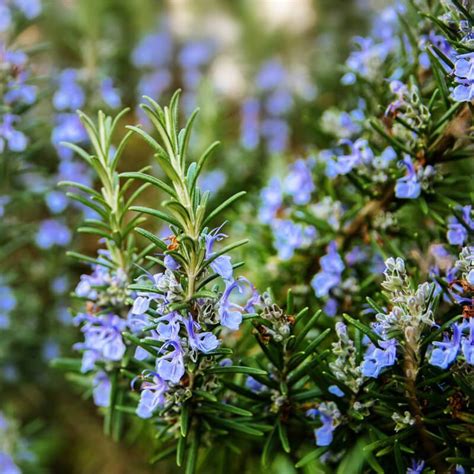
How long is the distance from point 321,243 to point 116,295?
0.36 metres

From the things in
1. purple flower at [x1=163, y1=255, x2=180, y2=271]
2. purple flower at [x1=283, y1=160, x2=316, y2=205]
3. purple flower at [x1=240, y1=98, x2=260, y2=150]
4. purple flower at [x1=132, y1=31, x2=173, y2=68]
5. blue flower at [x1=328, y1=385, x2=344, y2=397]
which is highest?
purple flower at [x1=132, y1=31, x2=173, y2=68]

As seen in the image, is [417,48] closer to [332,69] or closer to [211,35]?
[332,69]

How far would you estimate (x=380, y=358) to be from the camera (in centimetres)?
61

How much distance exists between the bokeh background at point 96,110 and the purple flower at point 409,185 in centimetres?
32

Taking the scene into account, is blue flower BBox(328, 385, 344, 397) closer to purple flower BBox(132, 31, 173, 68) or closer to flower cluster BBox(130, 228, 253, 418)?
flower cluster BBox(130, 228, 253, 418)

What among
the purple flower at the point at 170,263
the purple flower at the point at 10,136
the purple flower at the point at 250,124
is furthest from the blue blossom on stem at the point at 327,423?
the purple flower at the point at 250,124

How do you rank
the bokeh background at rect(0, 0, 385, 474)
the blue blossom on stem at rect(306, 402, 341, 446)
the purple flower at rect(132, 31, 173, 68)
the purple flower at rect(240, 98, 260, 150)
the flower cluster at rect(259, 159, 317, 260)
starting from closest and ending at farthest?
the blue blossom on stem at rect(306, 402, 341, 446), the flower cluster at rect(259, 159, 317, 260), the bokeh background at rect(0, 0, 385, 474), the purple flower at rect(240, 98, 260, 150), the purple flower at rect(132, 31, 173, 68)

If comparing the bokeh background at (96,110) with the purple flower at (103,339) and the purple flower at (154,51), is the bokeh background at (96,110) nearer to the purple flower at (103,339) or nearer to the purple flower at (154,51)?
the purple flower at (154,51)

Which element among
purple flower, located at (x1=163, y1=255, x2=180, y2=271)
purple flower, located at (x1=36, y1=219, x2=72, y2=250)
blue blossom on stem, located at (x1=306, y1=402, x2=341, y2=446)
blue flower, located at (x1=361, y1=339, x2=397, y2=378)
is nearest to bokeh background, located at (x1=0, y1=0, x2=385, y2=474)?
purple flower, located at (x1=36, y1=219, x2=72, y2=250)

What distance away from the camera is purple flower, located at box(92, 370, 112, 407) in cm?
78

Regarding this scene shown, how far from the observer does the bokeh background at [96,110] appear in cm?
113

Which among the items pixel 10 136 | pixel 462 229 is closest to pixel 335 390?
pixel 462 229

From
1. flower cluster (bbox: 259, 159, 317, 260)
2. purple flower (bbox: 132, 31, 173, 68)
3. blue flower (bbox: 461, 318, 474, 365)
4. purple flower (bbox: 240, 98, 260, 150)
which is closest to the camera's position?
blue flower (bbox: 461, 318, 474, 365)

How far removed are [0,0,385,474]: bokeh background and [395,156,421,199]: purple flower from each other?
32 centimetres
